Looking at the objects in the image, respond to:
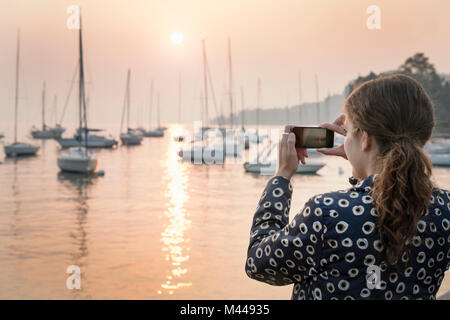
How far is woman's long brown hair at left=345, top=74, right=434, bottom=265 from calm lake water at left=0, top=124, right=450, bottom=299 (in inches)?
301

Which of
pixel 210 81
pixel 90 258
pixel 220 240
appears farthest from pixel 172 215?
pixel 210 81

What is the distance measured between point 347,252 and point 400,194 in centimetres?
16

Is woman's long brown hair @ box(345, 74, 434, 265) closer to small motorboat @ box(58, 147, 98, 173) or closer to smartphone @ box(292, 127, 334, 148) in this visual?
smartphone @ box(292, 127, 334, 148)

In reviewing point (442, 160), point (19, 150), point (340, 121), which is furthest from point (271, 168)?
point (340, 121)

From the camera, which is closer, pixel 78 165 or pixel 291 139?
pixel 291 139

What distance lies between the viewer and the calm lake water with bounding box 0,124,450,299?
9.22 m

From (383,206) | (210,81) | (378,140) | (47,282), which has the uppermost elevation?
(210,81)

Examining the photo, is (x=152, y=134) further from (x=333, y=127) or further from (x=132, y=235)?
(x=333, y=127)

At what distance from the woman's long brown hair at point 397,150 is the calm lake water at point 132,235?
7648mm

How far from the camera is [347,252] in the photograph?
111cm

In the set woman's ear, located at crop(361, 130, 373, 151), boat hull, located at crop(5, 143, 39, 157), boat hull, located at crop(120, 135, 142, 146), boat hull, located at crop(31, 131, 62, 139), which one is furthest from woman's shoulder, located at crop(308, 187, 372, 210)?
boat hull, located at crop(31, 131, 62, 139)
